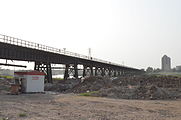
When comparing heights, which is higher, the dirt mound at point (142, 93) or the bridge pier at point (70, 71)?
the bridge pier at point (70, 71)

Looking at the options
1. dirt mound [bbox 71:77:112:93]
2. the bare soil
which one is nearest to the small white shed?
dirt mound [bbox 71:77:112:93]

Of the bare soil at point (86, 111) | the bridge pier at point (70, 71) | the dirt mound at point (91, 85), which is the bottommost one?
the bare soil at point (86, 111)

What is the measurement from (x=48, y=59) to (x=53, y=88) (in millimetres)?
7383

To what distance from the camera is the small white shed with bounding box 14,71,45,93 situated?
942 inches

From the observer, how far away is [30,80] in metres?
24.1

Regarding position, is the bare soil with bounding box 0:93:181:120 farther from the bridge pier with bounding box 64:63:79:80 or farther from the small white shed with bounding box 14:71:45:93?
the bridge pier with bounding box 64:63:79:80

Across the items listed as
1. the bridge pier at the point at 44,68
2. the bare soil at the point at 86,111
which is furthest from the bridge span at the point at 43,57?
the bare soil at the point at 86,111

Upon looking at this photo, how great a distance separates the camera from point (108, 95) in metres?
21.7

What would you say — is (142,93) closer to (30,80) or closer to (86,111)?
(86,111)

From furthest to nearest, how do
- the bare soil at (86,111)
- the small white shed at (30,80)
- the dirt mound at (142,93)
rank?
1. the small white shed at (30,80)
2. the dirt mound at (142,93)
3. the bare soil at (86,111)

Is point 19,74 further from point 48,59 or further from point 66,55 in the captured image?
point 66,55

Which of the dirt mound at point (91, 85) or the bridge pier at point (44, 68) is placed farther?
the bridge pier at point (44, 68)

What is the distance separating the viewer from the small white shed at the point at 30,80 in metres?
23.9

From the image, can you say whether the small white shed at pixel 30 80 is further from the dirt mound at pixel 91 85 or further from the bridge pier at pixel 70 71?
the bridge pier at pixel 70 71
